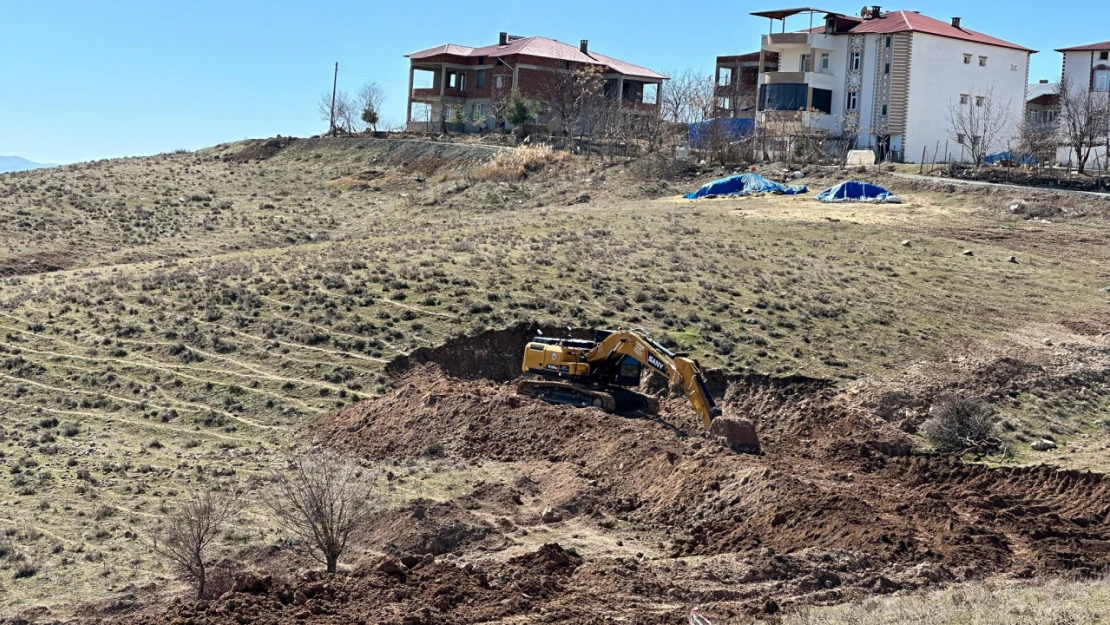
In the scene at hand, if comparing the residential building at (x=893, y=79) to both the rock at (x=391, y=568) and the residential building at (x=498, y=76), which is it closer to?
the residential building at (x=498, y=76)

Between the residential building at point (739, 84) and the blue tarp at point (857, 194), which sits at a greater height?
the residential building at point (739, 84)

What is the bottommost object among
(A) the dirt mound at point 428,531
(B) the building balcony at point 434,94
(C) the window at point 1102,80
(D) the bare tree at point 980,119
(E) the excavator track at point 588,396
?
(A) the dirt mound at point 428,531

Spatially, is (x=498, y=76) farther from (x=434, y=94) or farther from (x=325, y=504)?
(x=325, y=504)

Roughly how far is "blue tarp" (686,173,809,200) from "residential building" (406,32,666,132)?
31.9 metres

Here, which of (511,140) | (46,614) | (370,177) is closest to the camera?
(46,614)

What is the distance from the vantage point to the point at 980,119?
72125 mm

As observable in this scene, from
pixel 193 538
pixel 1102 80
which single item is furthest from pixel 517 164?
pixel 193 538

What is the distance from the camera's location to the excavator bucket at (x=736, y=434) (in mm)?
22203

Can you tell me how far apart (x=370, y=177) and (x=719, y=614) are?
57.1 metres

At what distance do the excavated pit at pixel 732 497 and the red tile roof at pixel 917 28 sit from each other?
47.4 metres

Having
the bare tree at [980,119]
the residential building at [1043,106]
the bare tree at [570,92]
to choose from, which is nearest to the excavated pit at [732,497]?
A: the bare tree at [980,119]

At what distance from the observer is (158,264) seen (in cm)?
4075

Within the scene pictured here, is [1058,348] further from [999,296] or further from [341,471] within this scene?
[341,471]

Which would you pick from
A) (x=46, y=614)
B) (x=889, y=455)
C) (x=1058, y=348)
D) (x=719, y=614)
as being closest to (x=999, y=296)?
(x=1058, y=348)
